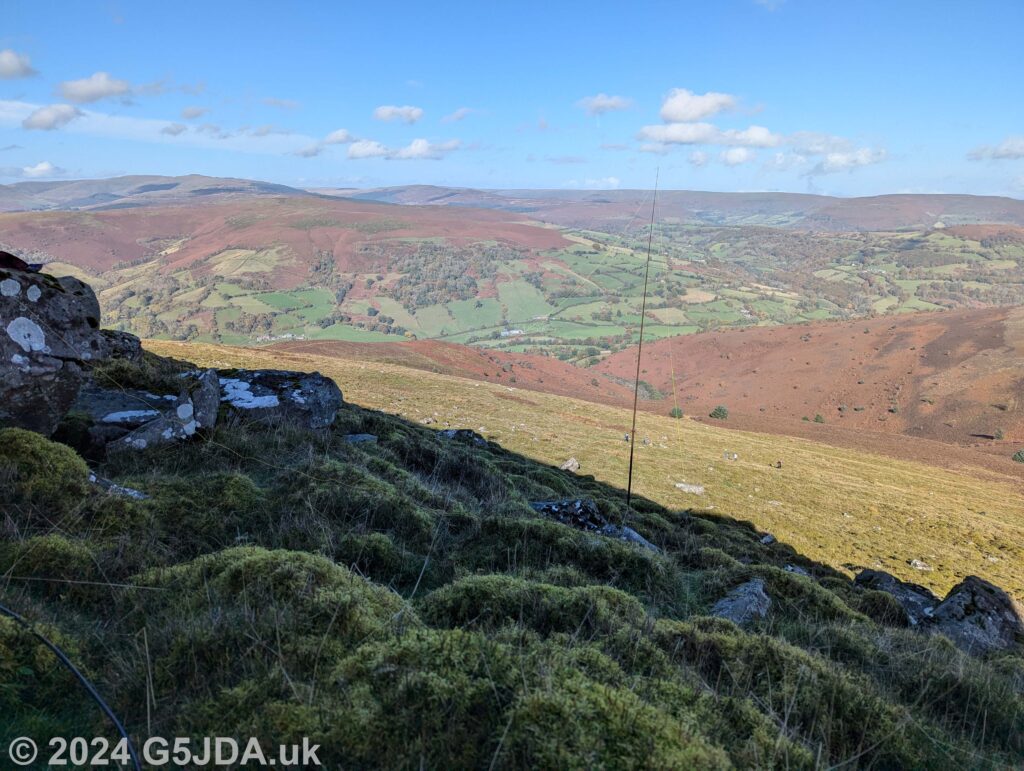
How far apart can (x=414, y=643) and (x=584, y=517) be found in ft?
22.8

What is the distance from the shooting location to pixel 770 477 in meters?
25.7

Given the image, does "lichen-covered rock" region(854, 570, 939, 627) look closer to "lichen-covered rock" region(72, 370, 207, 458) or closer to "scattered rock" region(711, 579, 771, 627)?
"scattered rock" region(711, 579, 771, 627)

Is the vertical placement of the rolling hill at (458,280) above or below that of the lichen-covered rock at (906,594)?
above

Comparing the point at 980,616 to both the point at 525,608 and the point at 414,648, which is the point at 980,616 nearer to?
the point at 525,608

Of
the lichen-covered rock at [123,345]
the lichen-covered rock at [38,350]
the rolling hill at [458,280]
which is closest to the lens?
the lichen-covered rock at [38,350]

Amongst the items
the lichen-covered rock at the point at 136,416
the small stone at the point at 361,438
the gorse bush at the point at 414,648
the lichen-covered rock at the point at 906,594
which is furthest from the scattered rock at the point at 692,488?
the lichen-covered rock at the point at 136,416

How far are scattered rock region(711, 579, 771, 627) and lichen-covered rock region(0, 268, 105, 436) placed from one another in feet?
24.0

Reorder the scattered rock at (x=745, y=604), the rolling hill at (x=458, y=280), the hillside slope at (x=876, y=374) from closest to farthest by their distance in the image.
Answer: the scattered rock at (x=745, y=604) < the hillside slope at (x=876, y=374) < the rolling hill at (x=458, y=280)

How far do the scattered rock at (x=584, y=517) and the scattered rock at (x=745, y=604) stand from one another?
8.82 ft

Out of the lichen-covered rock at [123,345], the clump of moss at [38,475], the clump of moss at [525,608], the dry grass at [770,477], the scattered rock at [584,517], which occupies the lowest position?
the dry grass at [770,477]

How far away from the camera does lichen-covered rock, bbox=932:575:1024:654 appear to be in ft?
25.7

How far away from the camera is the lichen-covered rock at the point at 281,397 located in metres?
9.72

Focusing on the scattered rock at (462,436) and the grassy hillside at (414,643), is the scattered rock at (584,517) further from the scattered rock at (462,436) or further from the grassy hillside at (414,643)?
the scattered rock at (462,436)

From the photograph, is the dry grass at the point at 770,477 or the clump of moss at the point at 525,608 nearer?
the clump of moss at the point at 525,608
